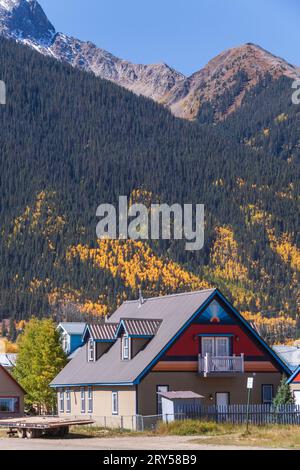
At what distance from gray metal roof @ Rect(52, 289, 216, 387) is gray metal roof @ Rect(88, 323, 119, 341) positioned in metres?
0.71

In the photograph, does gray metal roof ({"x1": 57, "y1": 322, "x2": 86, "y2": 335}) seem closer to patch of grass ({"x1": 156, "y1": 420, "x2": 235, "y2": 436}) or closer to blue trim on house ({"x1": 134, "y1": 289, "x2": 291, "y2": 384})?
blue trim on house ({"x1": 134, "y1": 289, "x2": 291, "y2": 384})

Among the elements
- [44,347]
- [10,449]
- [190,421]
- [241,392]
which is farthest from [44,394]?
[10,449]

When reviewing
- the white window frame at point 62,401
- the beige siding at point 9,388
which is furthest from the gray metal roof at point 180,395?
the beige siding at point 9,388

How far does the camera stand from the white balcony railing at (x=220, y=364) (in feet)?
233

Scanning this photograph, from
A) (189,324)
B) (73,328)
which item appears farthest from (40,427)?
(73,328)

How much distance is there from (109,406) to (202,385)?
6046 millimetres

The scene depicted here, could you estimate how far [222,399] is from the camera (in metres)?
72.8

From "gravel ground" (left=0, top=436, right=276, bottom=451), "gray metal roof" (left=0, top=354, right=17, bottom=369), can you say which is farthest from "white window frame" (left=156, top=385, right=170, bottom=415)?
"gray metal roof" (left=0, top=354, right=17, bottom=369)

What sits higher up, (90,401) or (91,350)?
A: (91,350)

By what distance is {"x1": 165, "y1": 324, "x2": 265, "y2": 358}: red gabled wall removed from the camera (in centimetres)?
7150

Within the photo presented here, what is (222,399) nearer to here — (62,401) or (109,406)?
(109,406)

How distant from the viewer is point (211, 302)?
72875 millimetres

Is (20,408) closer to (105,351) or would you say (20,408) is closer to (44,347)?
(44,347)

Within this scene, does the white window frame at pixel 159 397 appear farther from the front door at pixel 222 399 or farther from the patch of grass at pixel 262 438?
the patch of grass at pixel 262 438
